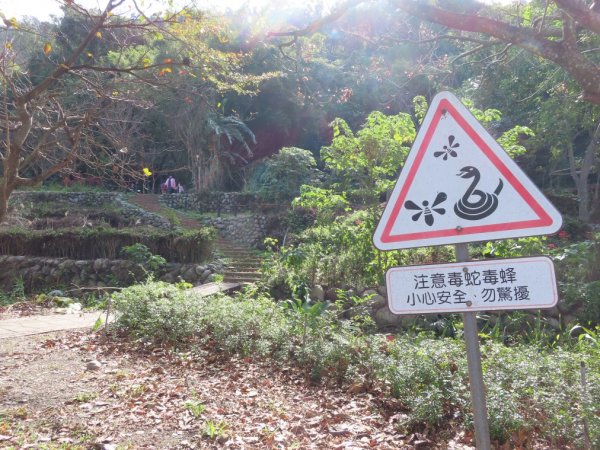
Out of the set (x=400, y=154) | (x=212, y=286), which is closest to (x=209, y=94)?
(x=212, y=286)

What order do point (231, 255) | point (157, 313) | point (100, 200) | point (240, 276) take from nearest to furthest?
point (157, 313) < point (240, 276) < point (231, 255) < point (100, 200)

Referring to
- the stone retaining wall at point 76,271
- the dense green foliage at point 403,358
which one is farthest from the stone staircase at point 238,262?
the dense green foliage at point 403,358

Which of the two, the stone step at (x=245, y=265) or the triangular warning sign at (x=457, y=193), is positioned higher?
the triangular warning sign at (x=457, y=193)

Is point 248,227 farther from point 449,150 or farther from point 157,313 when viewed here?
point 449,150

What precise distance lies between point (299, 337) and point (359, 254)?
350 cm

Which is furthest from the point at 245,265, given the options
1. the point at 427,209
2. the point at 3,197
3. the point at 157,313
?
the point at 427,209

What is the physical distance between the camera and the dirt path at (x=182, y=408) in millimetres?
3320

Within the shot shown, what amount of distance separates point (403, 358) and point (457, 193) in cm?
236

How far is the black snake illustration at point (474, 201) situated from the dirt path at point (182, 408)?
187 centimetres

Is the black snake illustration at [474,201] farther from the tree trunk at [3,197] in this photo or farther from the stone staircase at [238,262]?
the stone staircase at [238,262]

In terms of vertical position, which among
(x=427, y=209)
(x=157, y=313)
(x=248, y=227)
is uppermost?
(x=248, y=227)

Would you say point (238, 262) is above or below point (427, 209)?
below

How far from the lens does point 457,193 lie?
2.09m

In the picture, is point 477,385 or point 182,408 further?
point 182,408
